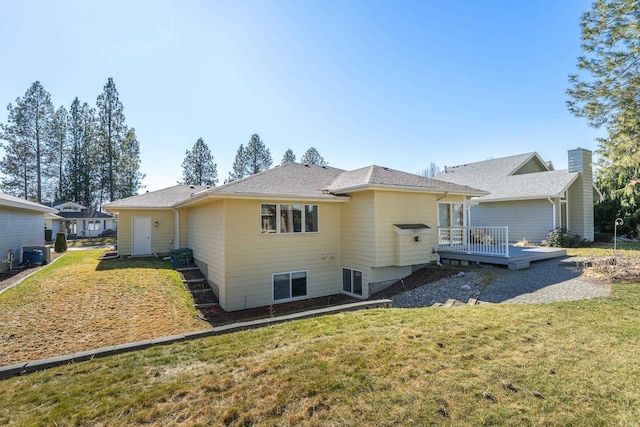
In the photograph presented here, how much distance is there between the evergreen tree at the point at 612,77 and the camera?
7.77 m

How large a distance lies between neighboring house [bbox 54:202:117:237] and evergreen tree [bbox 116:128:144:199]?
12.9 feet

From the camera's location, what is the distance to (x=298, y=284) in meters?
10.7

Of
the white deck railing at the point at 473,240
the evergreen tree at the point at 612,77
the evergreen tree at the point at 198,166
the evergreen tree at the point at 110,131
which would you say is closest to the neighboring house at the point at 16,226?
the white deck railing at the point at 473,240

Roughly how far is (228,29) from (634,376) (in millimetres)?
11826

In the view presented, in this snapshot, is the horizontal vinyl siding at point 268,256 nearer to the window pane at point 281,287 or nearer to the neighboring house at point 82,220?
the window pane at point 281,287

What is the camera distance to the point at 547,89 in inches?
510

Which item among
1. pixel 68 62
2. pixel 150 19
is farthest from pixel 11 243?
pixel 150 19

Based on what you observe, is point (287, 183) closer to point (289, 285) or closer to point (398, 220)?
point (289, 285)

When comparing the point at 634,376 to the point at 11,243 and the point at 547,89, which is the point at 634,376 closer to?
the point at 547,89

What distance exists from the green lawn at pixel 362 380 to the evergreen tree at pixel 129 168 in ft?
127

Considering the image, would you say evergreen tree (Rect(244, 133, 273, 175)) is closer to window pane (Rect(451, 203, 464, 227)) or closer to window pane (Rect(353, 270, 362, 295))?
window pane (Rect(451, 203, 464, 227))

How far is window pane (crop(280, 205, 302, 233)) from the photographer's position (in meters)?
10.3

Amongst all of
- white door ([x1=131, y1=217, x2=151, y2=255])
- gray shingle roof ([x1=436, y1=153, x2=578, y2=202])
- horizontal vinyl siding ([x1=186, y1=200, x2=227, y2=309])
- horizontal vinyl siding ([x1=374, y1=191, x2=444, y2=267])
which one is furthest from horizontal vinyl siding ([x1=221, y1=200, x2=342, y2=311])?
gray shingle roof ([x1=436, y1=153, x2=578, y2=202])

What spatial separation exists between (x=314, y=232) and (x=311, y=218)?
51cm
